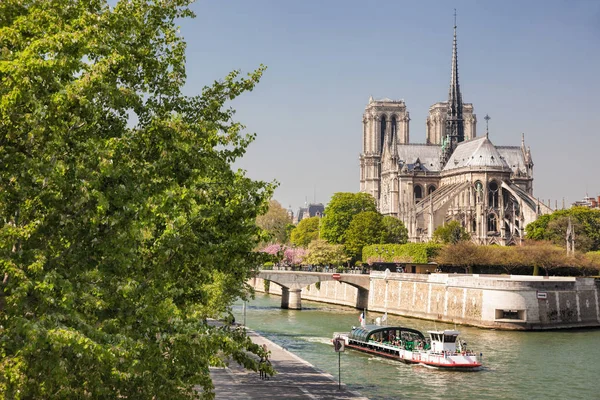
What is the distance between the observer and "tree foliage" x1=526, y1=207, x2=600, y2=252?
103 metres

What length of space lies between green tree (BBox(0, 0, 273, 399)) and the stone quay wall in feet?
164

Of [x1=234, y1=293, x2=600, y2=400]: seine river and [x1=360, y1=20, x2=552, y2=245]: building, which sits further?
[x1=360, y1=20, x2=552, y2=245]: building

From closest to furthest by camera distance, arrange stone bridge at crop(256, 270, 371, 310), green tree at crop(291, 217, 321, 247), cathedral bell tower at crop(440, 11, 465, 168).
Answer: stone bridge at crop(256, 270, 371, 310), green tree at crop(291, 217, 321, 247), cathedral bell tower at crop(440, 11, 465, 168)

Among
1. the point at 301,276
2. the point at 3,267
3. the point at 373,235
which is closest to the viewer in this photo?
the point at 3,267

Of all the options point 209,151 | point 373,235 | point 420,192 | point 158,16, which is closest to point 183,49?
point 158,16

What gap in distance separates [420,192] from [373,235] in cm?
5192

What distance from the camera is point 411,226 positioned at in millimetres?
135125

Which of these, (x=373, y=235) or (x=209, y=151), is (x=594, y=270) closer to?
(x=373, y=235)

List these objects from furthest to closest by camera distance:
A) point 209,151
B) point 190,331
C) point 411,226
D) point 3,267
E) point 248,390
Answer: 1. point 411,226
2. point 248,390
3. point 209,151
4. point 190,331
5. point 3,267

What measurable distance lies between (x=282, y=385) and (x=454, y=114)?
143 meters

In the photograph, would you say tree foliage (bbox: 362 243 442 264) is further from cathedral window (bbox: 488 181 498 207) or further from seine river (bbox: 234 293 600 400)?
cathedral window (bbox: 488 181 498 207)

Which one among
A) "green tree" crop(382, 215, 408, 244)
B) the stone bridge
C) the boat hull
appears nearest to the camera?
the boat hull

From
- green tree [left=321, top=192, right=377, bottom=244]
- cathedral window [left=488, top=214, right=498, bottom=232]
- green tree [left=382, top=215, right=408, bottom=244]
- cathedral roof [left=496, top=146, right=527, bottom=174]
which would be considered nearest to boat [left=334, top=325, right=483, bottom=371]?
green tree [left=321, top=192, right=377, bottom=244]

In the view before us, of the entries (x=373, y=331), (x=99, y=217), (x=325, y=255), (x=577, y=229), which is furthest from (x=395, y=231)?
(x=99, y=217)
